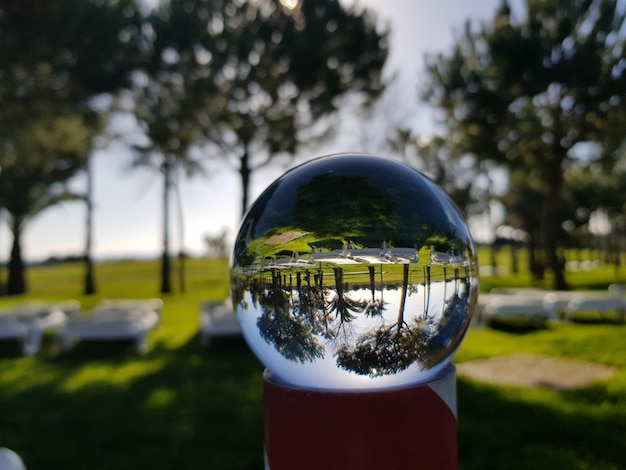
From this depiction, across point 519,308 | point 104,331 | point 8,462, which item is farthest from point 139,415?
point 519,308

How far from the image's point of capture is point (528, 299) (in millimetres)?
11828

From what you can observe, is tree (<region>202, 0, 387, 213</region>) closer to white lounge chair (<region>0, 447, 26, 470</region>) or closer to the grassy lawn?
the grassy lawn

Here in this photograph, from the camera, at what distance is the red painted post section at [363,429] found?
2260mm

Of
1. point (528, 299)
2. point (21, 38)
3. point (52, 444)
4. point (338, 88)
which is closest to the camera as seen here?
point (52, 444)

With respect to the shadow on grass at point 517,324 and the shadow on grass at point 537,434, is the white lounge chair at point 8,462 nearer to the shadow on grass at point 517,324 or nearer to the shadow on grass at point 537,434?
the shadow on grass at point 537,434

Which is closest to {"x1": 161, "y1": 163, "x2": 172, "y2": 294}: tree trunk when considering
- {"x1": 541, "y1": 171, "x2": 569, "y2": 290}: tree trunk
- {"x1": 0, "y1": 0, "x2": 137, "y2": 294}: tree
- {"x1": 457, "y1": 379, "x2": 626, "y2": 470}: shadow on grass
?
{"x1": 0, "y1": 0, "x2": 137, "y2": 294}: tree

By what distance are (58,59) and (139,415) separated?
865cm

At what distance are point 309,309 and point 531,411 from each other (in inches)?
165

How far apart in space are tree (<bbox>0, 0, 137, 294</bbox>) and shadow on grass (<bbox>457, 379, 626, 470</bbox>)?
1013cm

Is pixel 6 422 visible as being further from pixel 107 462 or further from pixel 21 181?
pixel 21 181

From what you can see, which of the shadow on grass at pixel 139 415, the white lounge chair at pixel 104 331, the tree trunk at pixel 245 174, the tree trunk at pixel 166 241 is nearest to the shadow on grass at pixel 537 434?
the shadow on grass at pixel 139 415

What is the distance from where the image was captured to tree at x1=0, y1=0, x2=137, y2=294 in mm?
9875

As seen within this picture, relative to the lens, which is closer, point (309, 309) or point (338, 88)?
point (309, 309)

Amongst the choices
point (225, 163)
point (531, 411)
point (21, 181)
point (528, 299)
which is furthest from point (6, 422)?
point (21, 181)
